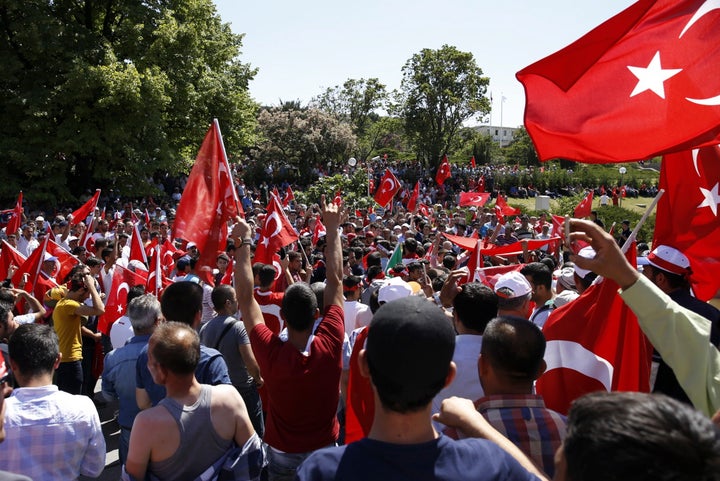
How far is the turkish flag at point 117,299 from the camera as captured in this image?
674 centimetres

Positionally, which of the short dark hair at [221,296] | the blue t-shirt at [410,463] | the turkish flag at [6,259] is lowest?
the turkish flag at [6,259]

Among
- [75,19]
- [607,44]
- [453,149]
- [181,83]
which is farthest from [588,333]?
[453,149]

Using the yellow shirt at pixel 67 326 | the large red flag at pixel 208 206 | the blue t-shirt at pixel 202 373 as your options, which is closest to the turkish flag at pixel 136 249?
the yellow shirt at pixel 67 326

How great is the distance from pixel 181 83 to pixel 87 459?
23901mm

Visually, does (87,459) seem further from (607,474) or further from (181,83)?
(181,83)

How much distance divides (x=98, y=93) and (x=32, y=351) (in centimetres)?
2142

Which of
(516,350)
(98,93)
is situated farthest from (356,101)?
(516,350)

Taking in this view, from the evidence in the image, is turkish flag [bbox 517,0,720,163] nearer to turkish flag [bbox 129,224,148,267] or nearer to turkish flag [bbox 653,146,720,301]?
turkish flag [bbox 653,146,720,301]

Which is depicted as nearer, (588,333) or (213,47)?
(588,333)

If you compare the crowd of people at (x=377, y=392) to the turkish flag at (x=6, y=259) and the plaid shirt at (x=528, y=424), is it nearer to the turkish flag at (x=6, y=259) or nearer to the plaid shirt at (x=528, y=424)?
the plaid shirt at (x=528, y=424)

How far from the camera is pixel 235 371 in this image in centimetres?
504

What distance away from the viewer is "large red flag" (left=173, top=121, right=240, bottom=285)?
5863 mm

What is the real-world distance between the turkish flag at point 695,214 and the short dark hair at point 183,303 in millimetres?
3412

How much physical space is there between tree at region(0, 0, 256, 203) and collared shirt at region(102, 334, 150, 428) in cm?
1969
